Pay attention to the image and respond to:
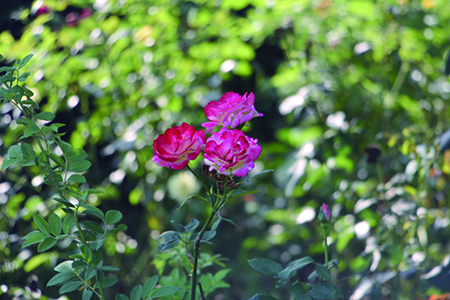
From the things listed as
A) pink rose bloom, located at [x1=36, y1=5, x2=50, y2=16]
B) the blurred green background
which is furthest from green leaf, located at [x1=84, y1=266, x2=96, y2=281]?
pink rose bloom, located at [x1=36, y1=5, x2=50, y2=16]

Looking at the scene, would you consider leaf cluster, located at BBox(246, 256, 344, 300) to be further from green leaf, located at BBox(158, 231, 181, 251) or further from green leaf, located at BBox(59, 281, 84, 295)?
green leaf, located at BBox(59, 281, 84, 295)

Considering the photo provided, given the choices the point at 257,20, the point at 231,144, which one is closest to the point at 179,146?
the point at 231,144

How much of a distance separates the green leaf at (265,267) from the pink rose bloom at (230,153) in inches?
7.1

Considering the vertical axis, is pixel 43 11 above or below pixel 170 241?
above

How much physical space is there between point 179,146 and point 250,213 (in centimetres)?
140

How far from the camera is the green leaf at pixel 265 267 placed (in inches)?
22.9

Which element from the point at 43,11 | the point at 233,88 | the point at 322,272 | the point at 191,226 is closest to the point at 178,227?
the point at 191,226

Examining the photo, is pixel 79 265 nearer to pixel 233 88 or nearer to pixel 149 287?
pixel 149 287

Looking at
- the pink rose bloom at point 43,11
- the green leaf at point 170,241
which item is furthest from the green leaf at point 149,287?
the pink rose bloom at point 43,11

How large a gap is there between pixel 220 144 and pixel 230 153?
0.02 meters

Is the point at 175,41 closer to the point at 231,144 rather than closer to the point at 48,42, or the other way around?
the point at 48,42

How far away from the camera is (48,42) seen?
1.17m

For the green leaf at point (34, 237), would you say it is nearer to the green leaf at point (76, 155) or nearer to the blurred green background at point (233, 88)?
the green leaf at point (76, 155)

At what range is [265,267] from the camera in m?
0.59
